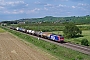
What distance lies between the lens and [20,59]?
3017 centimetres

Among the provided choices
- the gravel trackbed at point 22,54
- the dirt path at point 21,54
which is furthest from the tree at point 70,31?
the dirt path at point 21,54

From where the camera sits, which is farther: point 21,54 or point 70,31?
point 70,31

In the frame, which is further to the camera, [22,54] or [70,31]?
[70,31]

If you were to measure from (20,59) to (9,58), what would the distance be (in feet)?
5.67

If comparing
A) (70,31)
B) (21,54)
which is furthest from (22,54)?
(70,31)

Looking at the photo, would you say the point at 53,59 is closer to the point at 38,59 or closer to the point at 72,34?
the point at 38,59

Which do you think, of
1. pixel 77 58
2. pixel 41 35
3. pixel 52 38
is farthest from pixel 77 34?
pixel 77 58

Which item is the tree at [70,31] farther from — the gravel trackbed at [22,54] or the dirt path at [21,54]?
the dirt path at [21,54]

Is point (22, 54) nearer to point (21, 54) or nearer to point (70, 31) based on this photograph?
point (21, 54)

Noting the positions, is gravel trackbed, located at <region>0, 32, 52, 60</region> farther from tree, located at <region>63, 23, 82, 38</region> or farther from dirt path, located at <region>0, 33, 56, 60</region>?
tree, located at <region>63, 23, 82, 38</region>

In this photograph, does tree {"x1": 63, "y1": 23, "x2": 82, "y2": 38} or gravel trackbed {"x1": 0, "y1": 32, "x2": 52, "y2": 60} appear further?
tree {"x1": 63, "y1": 23, "x2": 82, "y2": 38}

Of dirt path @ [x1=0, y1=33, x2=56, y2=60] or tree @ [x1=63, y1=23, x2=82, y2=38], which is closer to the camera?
dirt path @ [x1=0, y1=33, x2=56, y2=60]

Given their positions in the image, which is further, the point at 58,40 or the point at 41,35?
the point at 41,35

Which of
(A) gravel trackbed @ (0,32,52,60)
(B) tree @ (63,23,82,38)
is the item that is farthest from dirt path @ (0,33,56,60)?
(B) tree @ (63,23,82,38)
